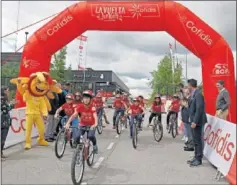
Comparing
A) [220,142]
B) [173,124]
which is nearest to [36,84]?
[220,142]

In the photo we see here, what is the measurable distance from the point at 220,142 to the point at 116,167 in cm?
244

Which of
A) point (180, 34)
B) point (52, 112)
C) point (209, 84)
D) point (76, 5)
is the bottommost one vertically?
point (52, 112)

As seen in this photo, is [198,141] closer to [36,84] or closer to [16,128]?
[36,84]

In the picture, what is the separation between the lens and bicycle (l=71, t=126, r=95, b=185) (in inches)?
242

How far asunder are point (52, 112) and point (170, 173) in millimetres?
5897

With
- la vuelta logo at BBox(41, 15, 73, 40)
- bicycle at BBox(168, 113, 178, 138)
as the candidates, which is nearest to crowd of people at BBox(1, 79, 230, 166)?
bicycle at BBox(168, 113, 178, 138)

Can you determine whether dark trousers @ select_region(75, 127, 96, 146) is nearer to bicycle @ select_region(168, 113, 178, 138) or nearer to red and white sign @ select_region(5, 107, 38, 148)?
red and white sign @ select_region(5, 107, 38, 148)

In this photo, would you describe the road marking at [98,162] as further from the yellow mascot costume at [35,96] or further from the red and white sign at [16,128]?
the red and white sign at [16,128]

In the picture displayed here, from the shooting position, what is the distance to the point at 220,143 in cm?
752

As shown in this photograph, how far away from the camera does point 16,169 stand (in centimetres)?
745

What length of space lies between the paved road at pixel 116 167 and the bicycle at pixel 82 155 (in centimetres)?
24

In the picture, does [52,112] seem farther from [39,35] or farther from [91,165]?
[91,165]

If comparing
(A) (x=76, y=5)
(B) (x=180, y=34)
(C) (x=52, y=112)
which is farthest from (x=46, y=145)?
(B) (x=180, y=34)

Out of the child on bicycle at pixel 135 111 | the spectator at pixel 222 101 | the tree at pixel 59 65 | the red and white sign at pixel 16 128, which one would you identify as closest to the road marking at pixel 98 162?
the child on bicycle at pixel 135 111
